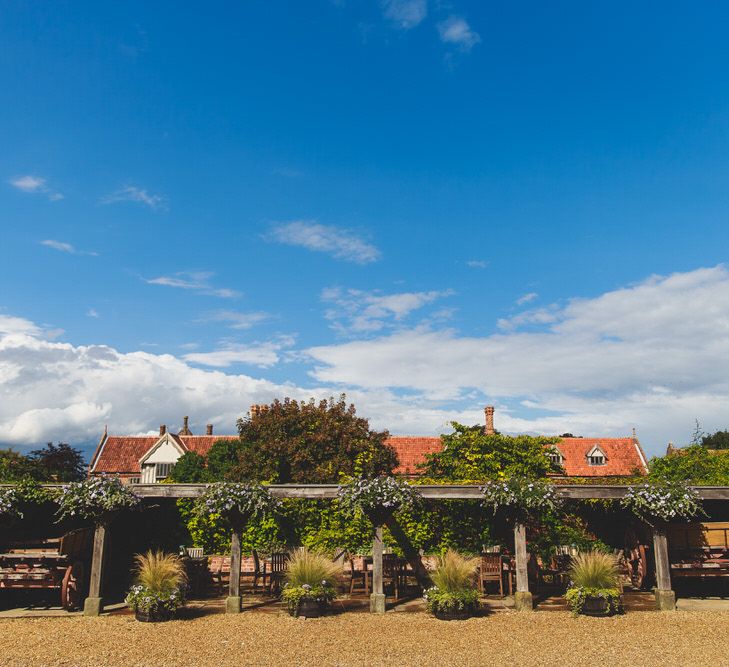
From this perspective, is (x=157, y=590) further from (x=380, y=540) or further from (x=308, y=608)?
(x=380, y=540)

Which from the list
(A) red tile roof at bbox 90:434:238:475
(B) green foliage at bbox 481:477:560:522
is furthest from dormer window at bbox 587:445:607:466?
(B) green foliage at bbox 481:477:560:522

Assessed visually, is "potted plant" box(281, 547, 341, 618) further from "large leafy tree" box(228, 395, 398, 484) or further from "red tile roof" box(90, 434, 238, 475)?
"red tile roof" box(90, 434, 238, 475)

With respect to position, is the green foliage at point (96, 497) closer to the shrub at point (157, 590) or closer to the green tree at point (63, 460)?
the shrub at point (157, 590)

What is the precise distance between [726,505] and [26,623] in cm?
1517

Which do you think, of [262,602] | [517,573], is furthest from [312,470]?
[517,573]

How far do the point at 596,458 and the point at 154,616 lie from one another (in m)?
37.7

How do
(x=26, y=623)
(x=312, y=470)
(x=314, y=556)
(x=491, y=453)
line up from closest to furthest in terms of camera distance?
(x=26, y=623), (x=314, y=556), (x=491, y=453), (x=312, y=470)

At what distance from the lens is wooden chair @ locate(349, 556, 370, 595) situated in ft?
45.0

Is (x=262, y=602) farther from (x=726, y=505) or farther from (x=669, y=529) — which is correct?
(x=726, y=505)

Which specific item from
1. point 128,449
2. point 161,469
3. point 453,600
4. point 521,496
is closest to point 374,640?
point 453,600

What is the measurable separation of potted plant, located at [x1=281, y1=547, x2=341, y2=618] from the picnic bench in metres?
4.29

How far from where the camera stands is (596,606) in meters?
11.2

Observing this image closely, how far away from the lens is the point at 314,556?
40.0 feet

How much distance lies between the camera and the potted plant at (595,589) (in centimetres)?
1126
